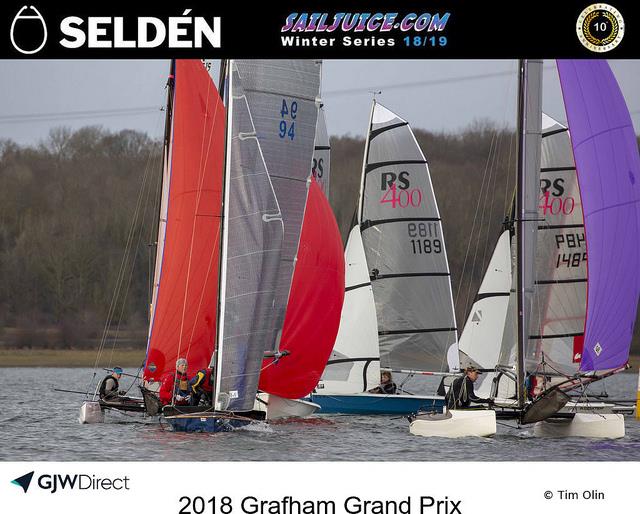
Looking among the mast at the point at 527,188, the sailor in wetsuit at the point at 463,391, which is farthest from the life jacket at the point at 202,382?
the mast at the point at 527,188

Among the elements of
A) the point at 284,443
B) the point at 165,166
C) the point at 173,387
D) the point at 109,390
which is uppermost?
the point at 165,166

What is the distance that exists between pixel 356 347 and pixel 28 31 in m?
12.5

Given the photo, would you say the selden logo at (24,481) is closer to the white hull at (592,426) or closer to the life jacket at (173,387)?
the life jacket at (173,387)

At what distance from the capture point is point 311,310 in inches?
733

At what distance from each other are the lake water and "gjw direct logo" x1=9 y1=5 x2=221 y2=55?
485 centimetres

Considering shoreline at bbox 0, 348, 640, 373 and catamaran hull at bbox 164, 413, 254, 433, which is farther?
shoreline at bbox 0, 348, 640, 373

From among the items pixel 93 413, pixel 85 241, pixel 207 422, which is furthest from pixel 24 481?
pixel 85 241

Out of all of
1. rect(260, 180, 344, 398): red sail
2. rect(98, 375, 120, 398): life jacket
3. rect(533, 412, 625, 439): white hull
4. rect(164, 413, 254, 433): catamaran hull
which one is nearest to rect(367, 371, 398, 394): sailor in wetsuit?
rect(260, 180, 344, 398): red sail

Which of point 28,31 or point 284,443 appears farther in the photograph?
point 284,443

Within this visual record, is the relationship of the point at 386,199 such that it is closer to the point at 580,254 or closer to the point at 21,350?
the point at 580,254

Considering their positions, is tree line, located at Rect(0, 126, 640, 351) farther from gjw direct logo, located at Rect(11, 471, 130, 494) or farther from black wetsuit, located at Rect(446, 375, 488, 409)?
gjw direct logo, located at Rect(11, 471, 130, 494)

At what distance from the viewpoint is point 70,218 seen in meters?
46.5

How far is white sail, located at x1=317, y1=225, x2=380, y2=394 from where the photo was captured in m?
23.0

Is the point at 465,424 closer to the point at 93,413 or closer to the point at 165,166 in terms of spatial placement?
the point at 93,413
